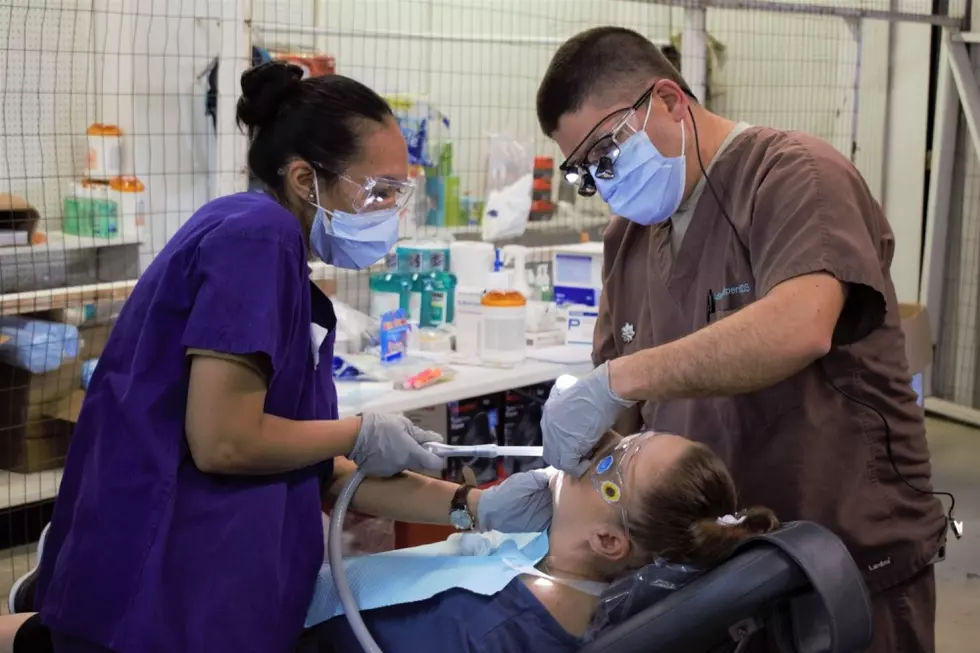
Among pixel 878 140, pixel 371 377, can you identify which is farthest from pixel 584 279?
pixel 878 140

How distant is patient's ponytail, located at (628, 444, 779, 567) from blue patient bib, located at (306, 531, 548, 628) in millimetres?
202

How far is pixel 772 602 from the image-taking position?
1305 mm

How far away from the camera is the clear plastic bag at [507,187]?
146 inches

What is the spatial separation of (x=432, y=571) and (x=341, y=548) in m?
0.16

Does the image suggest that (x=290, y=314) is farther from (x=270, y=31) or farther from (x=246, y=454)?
(x=270, y=31)

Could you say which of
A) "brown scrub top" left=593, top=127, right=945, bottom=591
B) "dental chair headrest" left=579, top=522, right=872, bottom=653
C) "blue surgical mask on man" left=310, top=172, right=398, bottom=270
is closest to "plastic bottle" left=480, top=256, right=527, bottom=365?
"blue surgical mask on man" left=310, top=172, right=398, bottom=270

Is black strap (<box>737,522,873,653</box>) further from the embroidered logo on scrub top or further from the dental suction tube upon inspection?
the embroidered logo on scrub top

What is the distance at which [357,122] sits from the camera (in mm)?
1609

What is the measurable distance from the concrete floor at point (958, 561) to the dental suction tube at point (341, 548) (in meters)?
1.86

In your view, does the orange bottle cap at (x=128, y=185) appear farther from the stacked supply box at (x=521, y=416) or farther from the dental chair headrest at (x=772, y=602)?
the dental chair headrest at (x=772, y=602)

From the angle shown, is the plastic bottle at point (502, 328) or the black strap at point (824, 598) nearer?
the black strap at point (824, 598)

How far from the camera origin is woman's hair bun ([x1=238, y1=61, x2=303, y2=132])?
5.18 feet

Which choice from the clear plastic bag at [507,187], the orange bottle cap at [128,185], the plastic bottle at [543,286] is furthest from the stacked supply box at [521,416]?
the orange bottle cap at [128,185]

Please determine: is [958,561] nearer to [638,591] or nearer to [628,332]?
[628,332]
